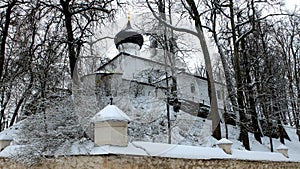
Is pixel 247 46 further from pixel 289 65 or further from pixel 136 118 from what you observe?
pixel 136 118

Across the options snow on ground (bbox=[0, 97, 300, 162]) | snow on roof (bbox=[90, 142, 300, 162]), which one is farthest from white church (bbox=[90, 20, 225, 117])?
snow on roof (bbox=[90, 142, 300, 162])

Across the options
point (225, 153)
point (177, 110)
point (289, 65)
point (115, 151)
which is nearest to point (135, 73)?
point (177, 110)

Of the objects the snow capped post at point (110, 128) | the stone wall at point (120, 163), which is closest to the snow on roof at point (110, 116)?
the snow capped post at point (110, 128)

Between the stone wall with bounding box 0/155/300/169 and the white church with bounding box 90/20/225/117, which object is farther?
the white church with bounding box 90/20/225/117

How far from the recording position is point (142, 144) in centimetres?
482

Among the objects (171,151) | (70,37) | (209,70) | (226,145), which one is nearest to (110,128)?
(171,151)

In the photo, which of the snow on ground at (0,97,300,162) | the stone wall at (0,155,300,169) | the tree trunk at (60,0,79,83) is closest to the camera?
the stone wall at (0,155,300,169)

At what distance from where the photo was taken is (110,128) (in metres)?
4.37

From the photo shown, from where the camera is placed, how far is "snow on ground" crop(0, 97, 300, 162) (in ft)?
15.3

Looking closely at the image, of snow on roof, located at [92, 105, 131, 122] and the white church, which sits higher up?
the white church

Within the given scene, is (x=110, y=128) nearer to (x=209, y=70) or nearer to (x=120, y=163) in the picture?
(x=120, y=163)

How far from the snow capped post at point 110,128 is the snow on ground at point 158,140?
0.32 ft

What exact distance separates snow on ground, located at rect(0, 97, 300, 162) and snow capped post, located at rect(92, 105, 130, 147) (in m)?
0.10

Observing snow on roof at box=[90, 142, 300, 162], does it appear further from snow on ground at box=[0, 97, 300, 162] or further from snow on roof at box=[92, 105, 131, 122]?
snow on roof at box=[92, 105, 131, 122]
